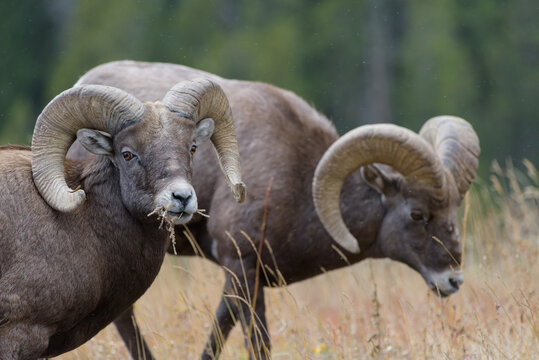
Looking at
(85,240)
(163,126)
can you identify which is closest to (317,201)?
(163,126)

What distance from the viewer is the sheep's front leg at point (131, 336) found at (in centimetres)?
730

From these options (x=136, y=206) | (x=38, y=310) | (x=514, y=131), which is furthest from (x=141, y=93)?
(x=514, y=131)

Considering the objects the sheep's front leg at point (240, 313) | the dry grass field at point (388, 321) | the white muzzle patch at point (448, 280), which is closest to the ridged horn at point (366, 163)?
the dry grass field at point (388, 321)

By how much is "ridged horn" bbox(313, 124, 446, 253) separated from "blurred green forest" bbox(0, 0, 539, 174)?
17.0m

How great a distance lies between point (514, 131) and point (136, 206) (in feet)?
75.3

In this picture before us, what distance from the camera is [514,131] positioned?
1057 inches

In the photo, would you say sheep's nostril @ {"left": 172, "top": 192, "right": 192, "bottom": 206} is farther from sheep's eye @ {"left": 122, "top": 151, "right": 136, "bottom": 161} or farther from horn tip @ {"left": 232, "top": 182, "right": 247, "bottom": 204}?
horn tip @ {"left": 232, "top": 182, "right": 247, "bottom": 204}

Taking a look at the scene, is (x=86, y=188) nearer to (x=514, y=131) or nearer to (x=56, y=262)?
(x=56, y=262)

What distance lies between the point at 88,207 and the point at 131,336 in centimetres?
221

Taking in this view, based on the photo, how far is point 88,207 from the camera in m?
5.80

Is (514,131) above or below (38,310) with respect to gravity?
below

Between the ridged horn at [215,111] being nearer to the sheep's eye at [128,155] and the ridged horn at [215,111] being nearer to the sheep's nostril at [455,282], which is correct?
the sheep's eye at [128,155]

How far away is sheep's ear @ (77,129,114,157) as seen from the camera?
18.7 feet

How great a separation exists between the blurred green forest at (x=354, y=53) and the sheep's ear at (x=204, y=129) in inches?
720
